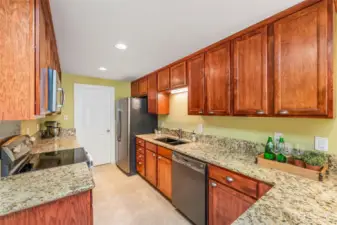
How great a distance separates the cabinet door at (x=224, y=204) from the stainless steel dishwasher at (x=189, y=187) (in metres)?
0.10

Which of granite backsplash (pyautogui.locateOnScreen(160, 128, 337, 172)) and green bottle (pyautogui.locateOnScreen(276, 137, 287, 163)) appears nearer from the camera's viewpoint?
granite backsplash (pyautogui.locateOnScreen(160, 128, 337, 172))

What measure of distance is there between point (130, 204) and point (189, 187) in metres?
1.06

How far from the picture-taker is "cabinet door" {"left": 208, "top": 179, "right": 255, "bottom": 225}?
144cm

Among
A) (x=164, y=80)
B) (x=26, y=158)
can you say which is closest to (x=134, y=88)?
(x=164, y=80)

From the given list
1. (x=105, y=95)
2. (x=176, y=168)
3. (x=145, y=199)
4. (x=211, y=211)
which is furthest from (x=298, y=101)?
(x=105, y=95)

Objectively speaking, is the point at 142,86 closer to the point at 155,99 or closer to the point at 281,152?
the point at 155,99

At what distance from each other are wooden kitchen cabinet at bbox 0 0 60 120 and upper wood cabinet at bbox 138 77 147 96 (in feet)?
8.78

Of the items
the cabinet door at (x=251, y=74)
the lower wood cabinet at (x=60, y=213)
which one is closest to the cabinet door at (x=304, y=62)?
the cabinet door at (x=251, y=74)

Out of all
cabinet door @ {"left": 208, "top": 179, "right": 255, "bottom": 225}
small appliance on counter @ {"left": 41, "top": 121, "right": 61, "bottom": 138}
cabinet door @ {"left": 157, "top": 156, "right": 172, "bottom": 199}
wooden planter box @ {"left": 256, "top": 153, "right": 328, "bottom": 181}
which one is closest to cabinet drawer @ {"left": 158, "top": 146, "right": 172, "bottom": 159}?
cabinet door @ {"left": 157, "top": 156, "right": 172, "bottom": 199}

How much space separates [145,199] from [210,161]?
4.77ft

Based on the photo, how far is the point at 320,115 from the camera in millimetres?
1200

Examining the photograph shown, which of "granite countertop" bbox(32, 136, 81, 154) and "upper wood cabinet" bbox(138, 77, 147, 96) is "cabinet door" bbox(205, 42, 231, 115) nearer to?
"upper wood cabinet" bbox(138, 77, 147, 96)

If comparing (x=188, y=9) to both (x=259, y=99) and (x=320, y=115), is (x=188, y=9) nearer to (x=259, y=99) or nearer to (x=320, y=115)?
(x=259, y=99)

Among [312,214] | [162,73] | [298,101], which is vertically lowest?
[312,214]
